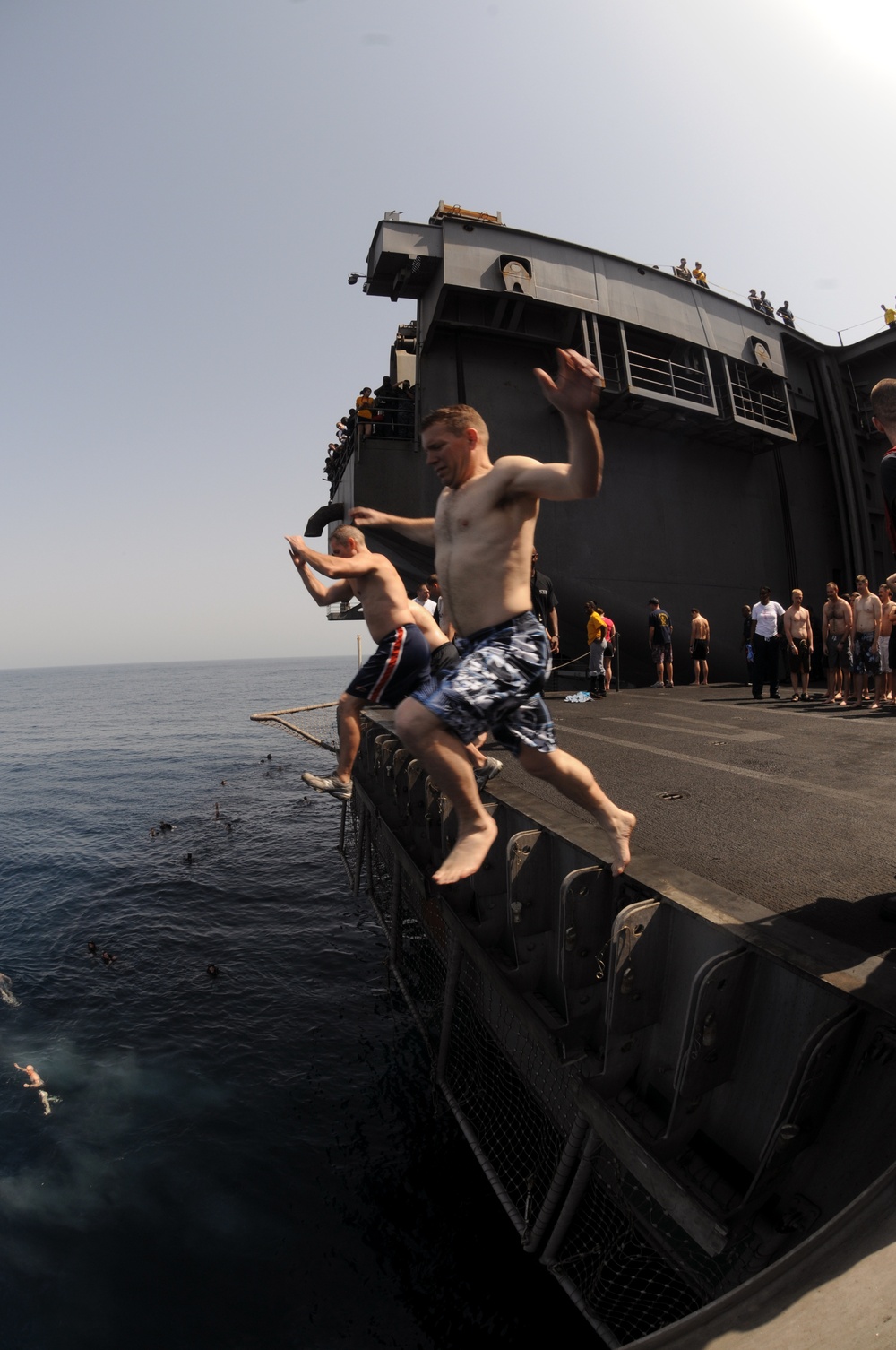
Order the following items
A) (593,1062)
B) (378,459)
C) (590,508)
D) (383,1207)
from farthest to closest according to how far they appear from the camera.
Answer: (590,508) → (378,459) → (383,1207) → (593,1062)

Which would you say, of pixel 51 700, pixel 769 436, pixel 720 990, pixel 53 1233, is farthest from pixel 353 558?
pixel 51 700

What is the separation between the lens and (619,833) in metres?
3.03

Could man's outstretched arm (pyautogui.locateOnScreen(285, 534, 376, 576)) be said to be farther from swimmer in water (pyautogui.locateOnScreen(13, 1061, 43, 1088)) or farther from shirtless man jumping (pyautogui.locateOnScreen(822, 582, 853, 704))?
shirtless man jumping (pyautogui.locateOnScreen(822, 582, 853, 704))

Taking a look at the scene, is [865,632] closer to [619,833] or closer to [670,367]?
[619,833]

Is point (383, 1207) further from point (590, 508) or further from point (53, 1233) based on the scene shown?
point (590, 508)

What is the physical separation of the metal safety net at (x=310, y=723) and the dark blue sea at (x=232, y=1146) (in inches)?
138

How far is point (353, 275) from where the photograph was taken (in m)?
16.8

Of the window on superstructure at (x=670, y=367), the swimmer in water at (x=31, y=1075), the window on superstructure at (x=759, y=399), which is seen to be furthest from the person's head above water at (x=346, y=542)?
the window on superstructure at (x=759, y=399)

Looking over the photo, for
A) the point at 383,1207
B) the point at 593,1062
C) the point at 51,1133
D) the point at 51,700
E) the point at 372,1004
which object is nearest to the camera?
the point at 593,1062

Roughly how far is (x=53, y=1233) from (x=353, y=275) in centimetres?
1862

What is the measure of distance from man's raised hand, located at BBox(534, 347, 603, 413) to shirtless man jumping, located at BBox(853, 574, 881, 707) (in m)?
9.16

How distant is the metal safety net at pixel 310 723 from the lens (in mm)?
15180

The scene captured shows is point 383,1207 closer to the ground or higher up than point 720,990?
closer to the ground

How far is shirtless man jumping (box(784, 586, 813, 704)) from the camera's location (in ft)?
38.0
